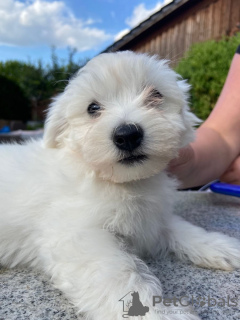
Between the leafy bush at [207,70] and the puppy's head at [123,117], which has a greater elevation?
the leafy bush at [207,70]

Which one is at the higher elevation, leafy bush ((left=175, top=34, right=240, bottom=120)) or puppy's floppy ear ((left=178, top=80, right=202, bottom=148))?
leafy bush ((left=175, top=34, right=240, bottom=120))

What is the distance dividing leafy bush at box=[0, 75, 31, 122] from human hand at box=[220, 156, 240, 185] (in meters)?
21.7

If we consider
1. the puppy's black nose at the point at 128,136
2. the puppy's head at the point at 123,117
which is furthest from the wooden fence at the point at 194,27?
the puppy's black nose at the point at 128,136

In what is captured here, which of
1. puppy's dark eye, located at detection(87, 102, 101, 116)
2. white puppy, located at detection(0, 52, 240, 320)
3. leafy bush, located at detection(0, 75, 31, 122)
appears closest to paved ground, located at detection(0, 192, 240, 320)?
white puppy, located at detection(0, 52, 240, 320)

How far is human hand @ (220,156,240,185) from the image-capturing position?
462cm

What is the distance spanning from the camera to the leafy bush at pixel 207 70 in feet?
29.9

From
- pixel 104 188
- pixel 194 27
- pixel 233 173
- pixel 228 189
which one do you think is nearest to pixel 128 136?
pixel 104 188

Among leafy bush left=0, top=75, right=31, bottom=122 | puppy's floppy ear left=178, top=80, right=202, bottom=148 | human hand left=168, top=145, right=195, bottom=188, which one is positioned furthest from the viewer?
leafy bush left=0, top=75, right=31, bottom=122

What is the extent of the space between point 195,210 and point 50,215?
7.25 feet

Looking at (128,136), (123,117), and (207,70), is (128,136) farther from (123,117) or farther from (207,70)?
(207,70)

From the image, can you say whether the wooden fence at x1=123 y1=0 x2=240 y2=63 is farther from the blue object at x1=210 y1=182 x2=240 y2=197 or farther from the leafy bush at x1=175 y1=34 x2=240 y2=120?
the blue object at x1=210 y1=182 x2=240 y2=197

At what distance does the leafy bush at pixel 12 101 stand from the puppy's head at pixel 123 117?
22.7m

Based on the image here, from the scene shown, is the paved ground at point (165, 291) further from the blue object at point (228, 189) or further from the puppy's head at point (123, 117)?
the blue object at point (228, 189)

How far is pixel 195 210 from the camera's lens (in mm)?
3963
